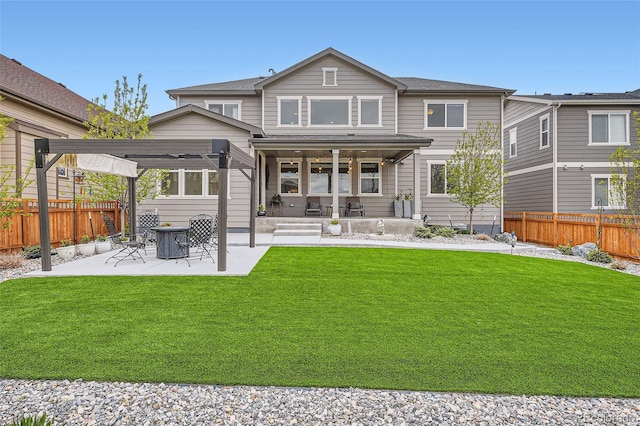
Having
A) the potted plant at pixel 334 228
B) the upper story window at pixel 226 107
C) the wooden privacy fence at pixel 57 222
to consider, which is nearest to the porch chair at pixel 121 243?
the wooden privacy fence at pixel 57 222

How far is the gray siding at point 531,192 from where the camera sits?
16.0 m

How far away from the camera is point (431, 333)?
4125 mm

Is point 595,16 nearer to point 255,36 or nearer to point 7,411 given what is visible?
point 255,36

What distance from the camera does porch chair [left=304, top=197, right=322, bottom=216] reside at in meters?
15.9

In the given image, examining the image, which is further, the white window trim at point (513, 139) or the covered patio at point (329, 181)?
the white window trim at point (513, 139)

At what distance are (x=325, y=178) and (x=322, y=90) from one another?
13.1 ft

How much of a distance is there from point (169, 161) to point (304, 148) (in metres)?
5.25

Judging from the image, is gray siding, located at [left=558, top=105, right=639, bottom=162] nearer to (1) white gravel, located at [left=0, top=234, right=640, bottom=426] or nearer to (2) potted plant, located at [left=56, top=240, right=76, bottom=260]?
(1) white gravel, located at [left=0, top=234, right=640, bottom=426]

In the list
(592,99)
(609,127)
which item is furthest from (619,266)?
(592,99)

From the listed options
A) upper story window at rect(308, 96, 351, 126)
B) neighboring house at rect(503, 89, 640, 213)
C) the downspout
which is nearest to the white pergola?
Answer: upper story window at rect(308, 96, 351, 126)

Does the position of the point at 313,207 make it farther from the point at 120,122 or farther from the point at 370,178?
the point at 120,122

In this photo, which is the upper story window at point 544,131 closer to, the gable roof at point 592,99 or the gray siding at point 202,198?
the gable roof at point 592,99

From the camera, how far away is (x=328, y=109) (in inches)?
645

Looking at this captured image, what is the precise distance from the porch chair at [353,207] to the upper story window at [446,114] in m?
4.64
